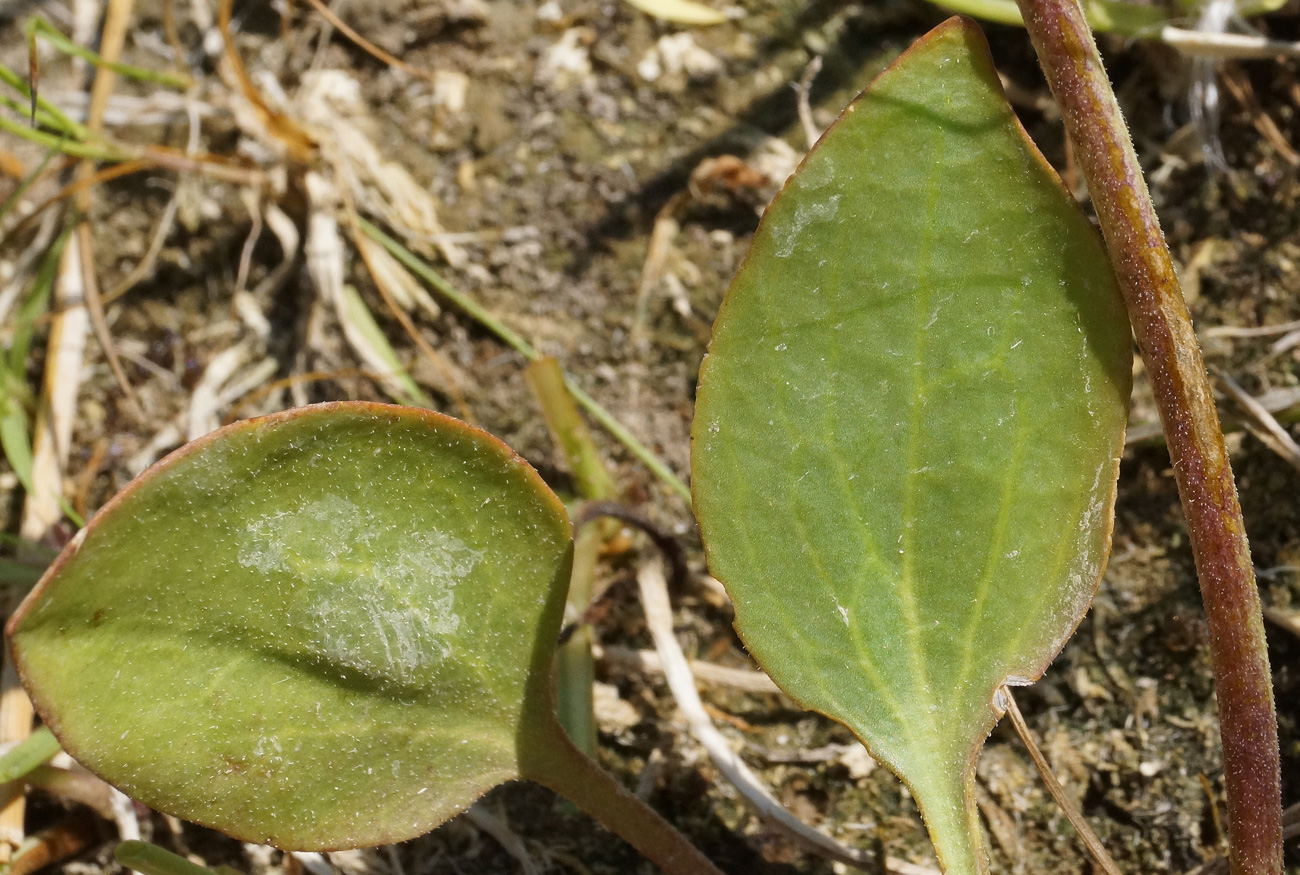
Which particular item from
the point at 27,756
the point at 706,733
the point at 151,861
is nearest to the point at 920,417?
the point at 706,733

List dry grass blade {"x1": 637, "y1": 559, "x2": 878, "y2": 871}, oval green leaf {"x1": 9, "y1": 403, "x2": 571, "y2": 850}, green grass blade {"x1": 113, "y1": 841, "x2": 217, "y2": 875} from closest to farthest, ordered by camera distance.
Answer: oval green leaf {"x1": 9, "y1": 403, "x2": 571, "y2": 850}
green grass blade {"x1": 113, "y1": 841, "x2": 217, "y2": 875}
dry grass blade {"x1": 637, "y1": 559, "x2": 878, "y2": 871}

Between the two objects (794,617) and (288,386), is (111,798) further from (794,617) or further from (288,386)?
(794,617)

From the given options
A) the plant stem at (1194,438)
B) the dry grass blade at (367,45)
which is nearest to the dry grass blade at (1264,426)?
the plant stem at (1194,438)

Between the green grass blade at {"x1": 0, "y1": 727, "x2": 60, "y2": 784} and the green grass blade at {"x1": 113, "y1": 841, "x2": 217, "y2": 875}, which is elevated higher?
the green grass blade at {"x1": 113, "y1": 841, "x2": 217, "y2": 875}

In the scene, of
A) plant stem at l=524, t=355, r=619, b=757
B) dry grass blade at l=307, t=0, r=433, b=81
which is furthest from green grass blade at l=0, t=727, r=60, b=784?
dry grass blade at l=307, t=0, r=433, b=81

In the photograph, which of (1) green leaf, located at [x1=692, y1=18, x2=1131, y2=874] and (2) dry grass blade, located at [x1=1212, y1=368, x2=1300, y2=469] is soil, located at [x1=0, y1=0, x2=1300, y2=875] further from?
(1) green leaf, located at [x1=692, y1=18, x2=1131, y2=874]

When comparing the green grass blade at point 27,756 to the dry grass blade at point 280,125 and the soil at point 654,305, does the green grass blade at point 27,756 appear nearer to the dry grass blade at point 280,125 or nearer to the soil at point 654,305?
the soil at point 654,305

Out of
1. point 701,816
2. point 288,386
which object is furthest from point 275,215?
point 701,816

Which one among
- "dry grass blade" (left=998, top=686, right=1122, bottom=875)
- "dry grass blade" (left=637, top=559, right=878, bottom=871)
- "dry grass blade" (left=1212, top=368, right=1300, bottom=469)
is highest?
"dry grass blade" (left=1212, top=368, right=1300, bottom=469)
